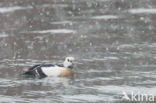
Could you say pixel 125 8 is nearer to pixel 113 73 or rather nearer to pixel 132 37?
pixel 132 37

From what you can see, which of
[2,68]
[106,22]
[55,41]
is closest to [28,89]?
[2,68]

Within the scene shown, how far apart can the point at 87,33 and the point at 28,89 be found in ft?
34.4

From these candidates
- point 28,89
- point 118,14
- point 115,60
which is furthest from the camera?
point 118,14

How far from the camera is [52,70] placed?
19.1 metres

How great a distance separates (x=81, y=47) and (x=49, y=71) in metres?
5.47

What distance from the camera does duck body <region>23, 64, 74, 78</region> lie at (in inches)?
752

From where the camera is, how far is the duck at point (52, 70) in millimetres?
19109

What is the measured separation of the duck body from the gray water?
0.74 ft

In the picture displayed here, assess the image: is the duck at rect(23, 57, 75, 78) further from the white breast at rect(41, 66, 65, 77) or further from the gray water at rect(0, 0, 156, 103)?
the gray water at rect(0, 0, 156, 103)

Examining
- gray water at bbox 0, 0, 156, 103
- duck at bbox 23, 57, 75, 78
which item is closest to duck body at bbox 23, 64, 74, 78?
duck at bbox 23, 57, 75, 78

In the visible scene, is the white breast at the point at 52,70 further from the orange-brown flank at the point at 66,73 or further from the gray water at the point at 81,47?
the gray water at the point at 81,47

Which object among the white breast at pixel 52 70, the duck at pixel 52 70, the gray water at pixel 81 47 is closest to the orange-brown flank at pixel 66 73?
the duck at pixel 52 70

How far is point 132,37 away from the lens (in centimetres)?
2622

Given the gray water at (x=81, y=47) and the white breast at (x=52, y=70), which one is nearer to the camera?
the gray water at (x=81, y=47)
